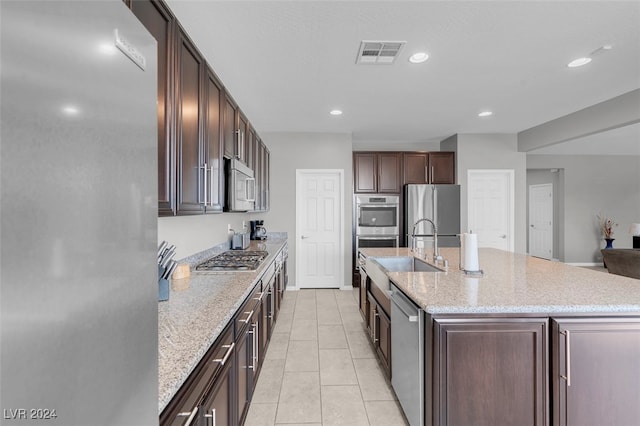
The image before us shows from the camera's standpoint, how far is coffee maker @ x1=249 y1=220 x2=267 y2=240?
461 centimetres

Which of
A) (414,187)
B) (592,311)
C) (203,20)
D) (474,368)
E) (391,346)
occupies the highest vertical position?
(203,20)

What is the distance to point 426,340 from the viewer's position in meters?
1.47

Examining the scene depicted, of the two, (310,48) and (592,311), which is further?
(310,48)

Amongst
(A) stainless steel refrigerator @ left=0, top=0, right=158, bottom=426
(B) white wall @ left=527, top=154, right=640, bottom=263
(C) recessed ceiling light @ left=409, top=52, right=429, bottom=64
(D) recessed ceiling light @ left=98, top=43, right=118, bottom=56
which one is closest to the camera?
(A) stainless steel refrigerator @ left=0, top=0, right=158, bottom=426

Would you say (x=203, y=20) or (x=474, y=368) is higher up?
(x=203, y=20)

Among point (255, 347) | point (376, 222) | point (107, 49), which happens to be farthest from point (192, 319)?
point (376, 222)

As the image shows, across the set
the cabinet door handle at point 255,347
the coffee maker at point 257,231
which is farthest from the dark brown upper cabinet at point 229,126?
the coffee maker at point 257,231

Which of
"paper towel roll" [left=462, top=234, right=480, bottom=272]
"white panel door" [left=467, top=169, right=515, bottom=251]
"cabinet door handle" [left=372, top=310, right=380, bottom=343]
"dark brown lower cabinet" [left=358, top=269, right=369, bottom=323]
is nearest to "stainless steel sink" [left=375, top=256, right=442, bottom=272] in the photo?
"dark brown lower cabinet" [left=358, top=269, right=369, bottom=323]

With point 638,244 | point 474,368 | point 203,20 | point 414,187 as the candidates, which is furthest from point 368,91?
point 638,244

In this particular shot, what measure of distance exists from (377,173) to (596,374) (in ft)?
13.3

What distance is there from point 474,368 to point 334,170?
3.89 meters

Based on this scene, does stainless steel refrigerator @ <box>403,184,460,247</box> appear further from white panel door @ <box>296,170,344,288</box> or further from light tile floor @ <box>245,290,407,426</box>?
light tile floor @ <box>245,290,407,426</box>

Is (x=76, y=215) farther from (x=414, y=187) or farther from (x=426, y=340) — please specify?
(x=414, y=187)

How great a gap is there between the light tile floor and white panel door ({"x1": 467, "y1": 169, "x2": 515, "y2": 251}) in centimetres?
310
